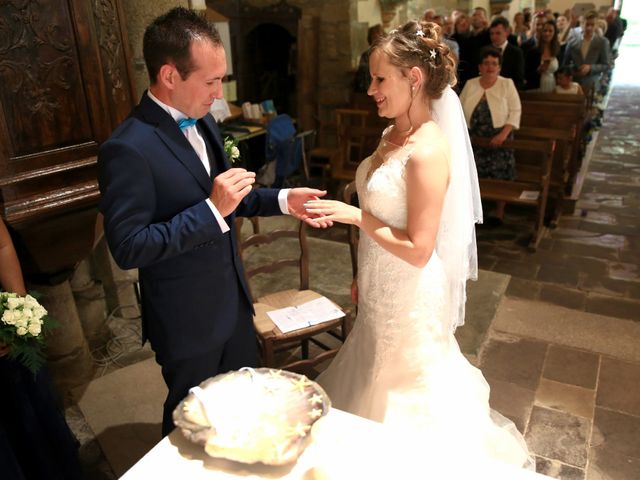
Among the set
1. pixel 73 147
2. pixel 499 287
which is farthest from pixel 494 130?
pixel 73 147

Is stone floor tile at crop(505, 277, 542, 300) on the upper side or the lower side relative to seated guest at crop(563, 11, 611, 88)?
lower

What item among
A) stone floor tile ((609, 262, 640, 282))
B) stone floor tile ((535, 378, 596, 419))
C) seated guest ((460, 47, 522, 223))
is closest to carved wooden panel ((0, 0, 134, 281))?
stone floor tile ((535, 378, 596, 419))

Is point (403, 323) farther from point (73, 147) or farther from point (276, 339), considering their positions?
point (73, 147)

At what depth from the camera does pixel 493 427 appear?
7.88 feet

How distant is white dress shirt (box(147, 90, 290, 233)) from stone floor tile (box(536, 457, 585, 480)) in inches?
65.7

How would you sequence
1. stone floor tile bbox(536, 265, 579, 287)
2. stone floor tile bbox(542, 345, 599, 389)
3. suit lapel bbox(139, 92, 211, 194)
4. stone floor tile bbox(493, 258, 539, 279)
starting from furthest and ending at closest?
stone floor tile bbox(493, 258, 539, 279) → stone floor tile bbox(536, 265, 579, 287) → stone floor tile bbox(542, 345, 599, 389) → suit lapel bbox(139, 92, 211, 194)

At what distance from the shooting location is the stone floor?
8.71ft

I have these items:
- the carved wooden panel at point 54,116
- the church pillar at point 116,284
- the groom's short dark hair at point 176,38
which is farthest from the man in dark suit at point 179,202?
the church pillar at point 116,284

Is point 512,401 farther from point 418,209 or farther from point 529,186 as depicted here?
point 529,186

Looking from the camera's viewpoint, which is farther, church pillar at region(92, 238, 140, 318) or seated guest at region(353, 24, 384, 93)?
seated guest at region(353, 24, 384, 93)

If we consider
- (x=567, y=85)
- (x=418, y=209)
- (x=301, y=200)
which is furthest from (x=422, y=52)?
(x=567, y=85)

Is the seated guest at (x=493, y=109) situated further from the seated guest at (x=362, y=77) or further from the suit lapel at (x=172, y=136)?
the suit lapel at (x=172, y=136)

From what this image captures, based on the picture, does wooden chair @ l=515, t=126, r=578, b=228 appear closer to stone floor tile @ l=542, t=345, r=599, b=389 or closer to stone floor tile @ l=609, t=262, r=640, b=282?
stone floor tile @ l=609, t=262, r=640, b=282

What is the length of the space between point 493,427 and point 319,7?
20.8ft
